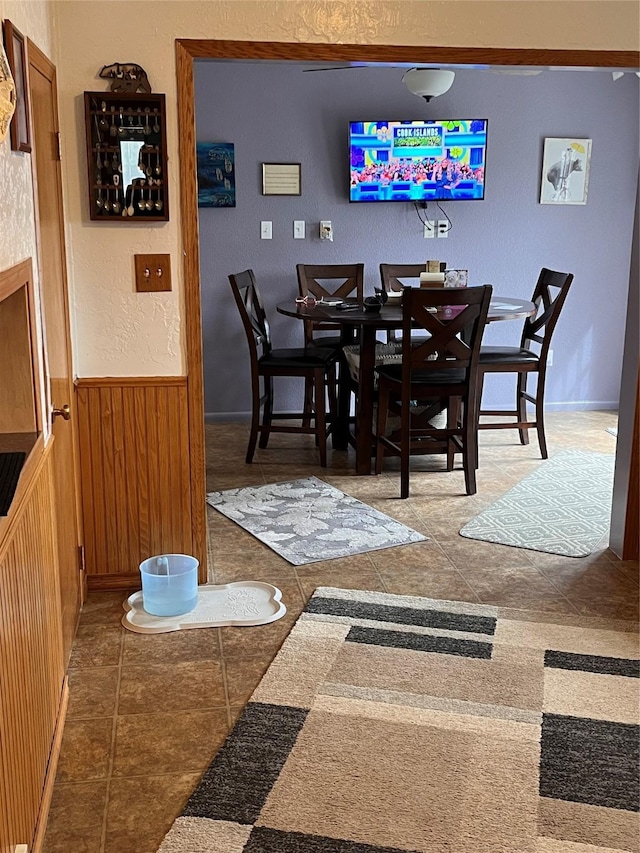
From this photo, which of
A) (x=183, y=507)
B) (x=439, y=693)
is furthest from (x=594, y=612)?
(x=183, y=507)

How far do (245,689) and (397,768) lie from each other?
596mm

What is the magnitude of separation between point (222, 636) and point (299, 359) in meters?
2.31

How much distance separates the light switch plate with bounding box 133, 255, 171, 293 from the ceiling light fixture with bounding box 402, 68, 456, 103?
7.41 feet

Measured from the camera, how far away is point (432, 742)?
7.84 feet

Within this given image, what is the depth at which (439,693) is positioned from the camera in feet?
8.69

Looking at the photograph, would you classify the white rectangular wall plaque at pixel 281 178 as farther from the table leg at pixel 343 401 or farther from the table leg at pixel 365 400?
the table leg at pixel 365 400

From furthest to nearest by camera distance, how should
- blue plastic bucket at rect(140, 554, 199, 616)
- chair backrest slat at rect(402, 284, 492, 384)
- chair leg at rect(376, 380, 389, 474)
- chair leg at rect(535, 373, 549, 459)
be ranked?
chair leg at rect(535, 373, 549, 459) < chair leg at rect(376, 380, 389, 474) < chair backrest slat at rect(402, 284, 492, 384) < blue plastic bucket at rect(140, 554, 199, 616)

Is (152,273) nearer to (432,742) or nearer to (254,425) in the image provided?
(432,742)

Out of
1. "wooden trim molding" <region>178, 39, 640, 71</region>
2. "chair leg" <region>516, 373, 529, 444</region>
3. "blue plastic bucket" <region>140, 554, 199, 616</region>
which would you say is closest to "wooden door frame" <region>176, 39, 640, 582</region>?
"wooden trim molding" <region>178, 39, 640, 71</region>

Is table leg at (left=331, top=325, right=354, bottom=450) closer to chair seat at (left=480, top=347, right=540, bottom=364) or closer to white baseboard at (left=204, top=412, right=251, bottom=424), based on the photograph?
chair seat at (left=480, top=347, right=540, bottom=364)

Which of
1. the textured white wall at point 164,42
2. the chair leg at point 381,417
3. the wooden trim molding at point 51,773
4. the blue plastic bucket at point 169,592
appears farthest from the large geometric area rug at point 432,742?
the chair leg at point 381,417

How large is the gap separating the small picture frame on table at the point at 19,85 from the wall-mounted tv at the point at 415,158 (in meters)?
3.67

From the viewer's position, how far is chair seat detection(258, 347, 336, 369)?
5027 mm

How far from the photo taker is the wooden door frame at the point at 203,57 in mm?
3125
